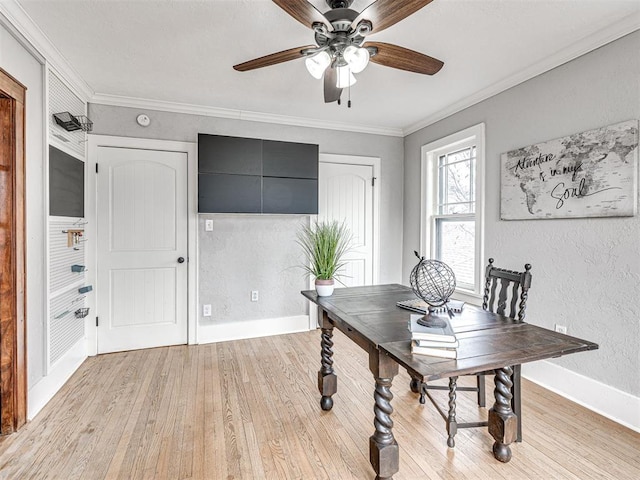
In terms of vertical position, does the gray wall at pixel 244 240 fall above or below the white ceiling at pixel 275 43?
below

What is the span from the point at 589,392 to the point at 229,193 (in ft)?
10.9

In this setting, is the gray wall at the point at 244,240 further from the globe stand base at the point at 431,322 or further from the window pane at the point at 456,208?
the globe stand base at the point at 431,322

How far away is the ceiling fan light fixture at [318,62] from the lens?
171 cm

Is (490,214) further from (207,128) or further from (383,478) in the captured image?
(207,128)

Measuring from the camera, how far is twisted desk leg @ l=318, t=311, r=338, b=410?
2.20 metres

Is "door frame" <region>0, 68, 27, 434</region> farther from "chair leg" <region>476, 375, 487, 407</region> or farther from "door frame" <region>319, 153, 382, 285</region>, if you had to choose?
"door frame" <region>319, 153, 382, 285</region>

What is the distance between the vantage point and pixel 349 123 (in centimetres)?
396

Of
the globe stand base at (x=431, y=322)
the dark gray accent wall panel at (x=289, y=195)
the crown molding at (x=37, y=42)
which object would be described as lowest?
the globe stand base at (x=431, y=322)

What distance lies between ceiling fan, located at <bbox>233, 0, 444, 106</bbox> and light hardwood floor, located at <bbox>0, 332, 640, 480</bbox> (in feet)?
6.58

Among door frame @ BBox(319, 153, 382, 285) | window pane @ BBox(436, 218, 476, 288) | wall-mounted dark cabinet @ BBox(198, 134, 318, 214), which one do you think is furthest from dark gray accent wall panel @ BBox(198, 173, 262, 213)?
window pane @ BBox(436, 218, 476, 288)

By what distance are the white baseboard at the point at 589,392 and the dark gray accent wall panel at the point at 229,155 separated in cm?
305

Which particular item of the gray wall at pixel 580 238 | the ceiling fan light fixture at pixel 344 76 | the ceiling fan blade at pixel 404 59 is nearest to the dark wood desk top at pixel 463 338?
the gray wall at pixel 580 238

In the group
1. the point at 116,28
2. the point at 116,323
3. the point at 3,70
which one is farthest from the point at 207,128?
the point at 116,323

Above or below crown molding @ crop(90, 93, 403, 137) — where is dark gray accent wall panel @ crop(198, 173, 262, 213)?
below
